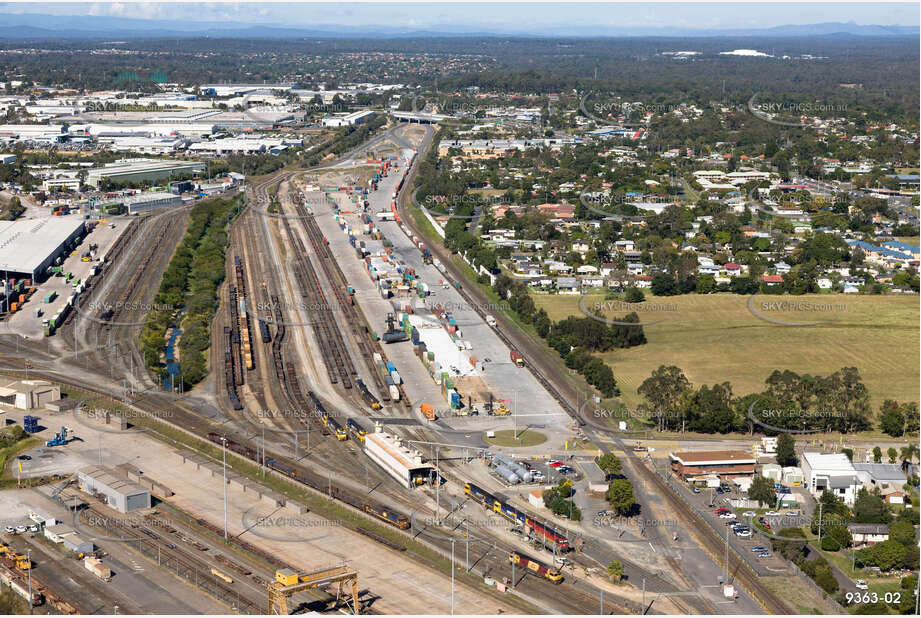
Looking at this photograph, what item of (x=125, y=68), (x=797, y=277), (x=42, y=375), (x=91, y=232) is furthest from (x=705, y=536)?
(x=125, y=68)

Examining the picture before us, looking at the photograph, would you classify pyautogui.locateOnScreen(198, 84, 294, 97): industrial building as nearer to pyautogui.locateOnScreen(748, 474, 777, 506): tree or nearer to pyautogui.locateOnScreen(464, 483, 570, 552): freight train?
pyautogui.locateOnScreen(464, 483, 570, 552): freight train

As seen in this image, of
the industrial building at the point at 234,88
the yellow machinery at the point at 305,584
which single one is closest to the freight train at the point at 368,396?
the yellow machinery at the point at 305,584

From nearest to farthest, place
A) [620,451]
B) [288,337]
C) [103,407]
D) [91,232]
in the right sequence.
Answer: [620,451], [103,407], [288,337], [91,232]

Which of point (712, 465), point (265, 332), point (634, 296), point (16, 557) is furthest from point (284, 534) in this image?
point (634, 296)

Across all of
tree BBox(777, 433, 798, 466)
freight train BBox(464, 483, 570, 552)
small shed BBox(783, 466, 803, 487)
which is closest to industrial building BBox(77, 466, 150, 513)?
freight train BBox(464, 483, 570, 552)

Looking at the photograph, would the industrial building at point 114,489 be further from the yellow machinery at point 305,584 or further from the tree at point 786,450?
the tree at point 786,450

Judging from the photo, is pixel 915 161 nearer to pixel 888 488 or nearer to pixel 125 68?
pixel 888 488
